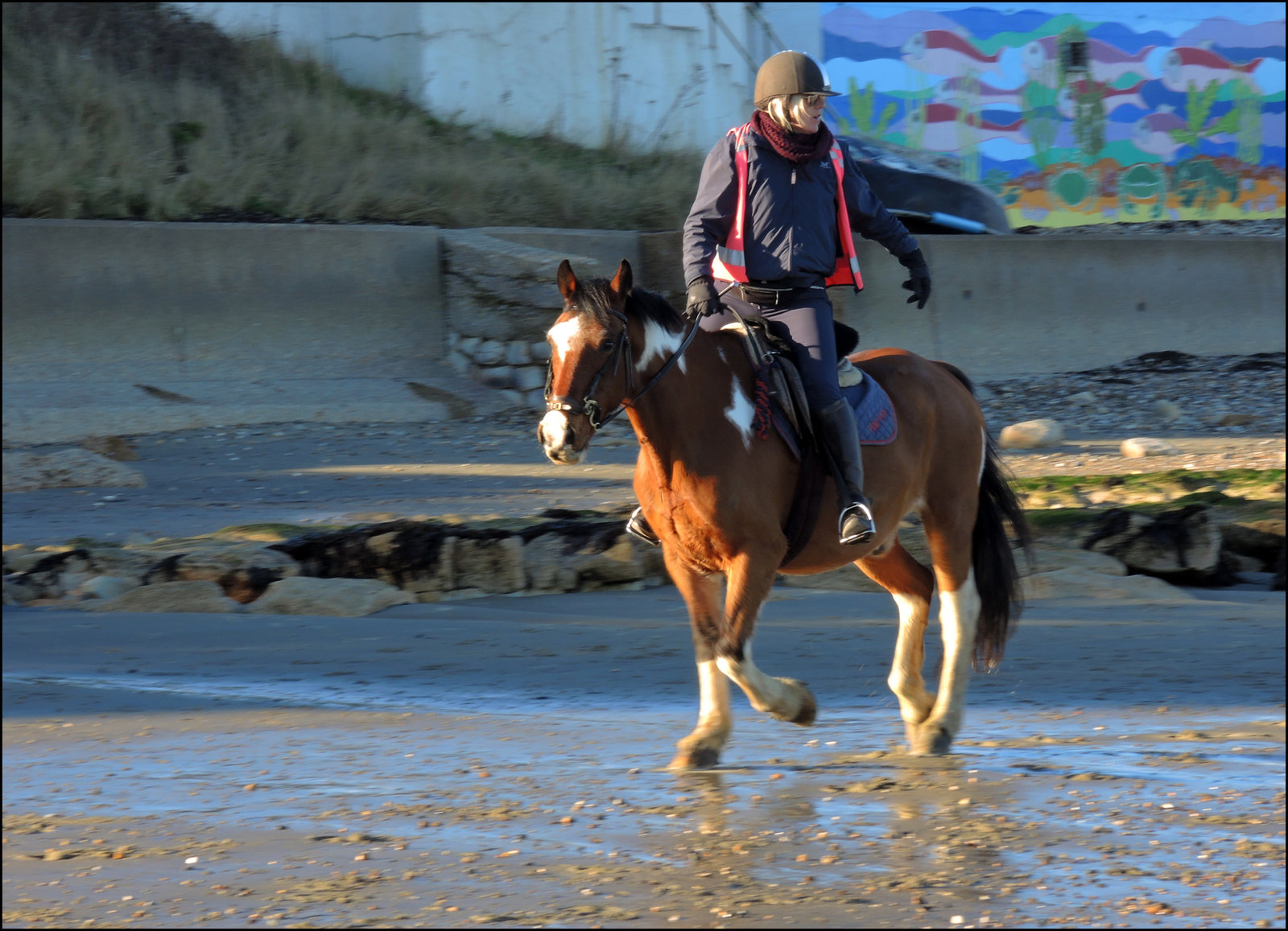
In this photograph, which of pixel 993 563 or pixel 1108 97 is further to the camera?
pixel 1108 97

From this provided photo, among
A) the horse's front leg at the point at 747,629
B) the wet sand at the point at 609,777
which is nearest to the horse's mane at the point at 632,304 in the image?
the horse's front leg at the point at 747,629

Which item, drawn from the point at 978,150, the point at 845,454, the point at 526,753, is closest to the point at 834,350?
the point at 845,454

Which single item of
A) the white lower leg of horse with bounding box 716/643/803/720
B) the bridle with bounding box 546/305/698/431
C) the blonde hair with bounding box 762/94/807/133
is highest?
the blonde hair with bounding box 762/94/807/133

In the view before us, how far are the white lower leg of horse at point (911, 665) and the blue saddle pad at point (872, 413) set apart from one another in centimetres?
74

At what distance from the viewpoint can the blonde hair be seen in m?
5.80

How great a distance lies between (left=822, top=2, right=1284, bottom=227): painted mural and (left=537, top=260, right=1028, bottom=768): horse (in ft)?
62.6

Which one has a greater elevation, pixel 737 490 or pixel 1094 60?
pixel 1094 60

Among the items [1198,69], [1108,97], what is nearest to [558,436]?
[1108,97]

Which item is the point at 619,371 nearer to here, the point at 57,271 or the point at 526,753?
the point at 526,753

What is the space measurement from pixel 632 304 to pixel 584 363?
15.3 inches

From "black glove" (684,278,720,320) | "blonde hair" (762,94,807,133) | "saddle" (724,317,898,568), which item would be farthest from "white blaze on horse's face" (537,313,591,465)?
"blonde hair" (762,94,807,133)

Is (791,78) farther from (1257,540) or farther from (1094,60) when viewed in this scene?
(1094,60)

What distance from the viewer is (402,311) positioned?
50.6 ft

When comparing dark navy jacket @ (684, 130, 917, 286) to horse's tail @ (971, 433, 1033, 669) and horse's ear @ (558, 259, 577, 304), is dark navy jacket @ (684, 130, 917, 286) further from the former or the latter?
horse's tail @ (971, 433, 1033, 669)
